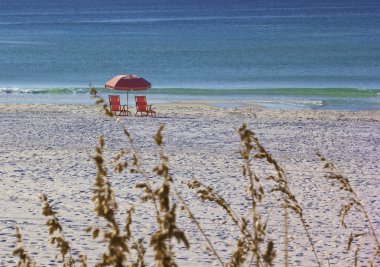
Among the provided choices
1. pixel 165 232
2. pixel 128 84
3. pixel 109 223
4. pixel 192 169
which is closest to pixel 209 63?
pixel 128 84

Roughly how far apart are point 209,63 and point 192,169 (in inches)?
1321

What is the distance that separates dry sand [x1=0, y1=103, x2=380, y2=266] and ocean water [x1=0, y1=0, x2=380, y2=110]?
717cm

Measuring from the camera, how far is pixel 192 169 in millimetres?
13938

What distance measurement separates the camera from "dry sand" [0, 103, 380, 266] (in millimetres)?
9344

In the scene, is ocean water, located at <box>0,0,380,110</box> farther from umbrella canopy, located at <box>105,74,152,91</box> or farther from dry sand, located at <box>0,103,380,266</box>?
dry sand, located at <box>0,103,380,266</box>

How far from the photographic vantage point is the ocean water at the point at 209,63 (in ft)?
103

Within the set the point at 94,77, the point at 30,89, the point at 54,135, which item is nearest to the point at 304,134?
the point at 54,135

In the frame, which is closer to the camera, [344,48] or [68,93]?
[68,93]

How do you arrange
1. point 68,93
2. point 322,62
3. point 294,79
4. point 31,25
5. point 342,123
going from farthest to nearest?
point 31,25
point 322,62
point 294,79
point 68,93
point 342,123

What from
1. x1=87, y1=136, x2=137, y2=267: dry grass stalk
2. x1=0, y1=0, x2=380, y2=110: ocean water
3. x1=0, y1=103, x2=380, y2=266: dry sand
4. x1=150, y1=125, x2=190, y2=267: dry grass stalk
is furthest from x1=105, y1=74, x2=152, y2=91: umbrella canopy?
x1=150, y1=125, x2=190, y2=267: dry grass stalk

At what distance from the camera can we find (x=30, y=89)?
3384 cm

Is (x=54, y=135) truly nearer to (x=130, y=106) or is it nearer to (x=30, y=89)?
(x=130, y=106)

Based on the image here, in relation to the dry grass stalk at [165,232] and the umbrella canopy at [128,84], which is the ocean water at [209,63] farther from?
the dry grass stalk at [165,232]

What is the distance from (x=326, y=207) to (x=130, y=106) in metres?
14.9
